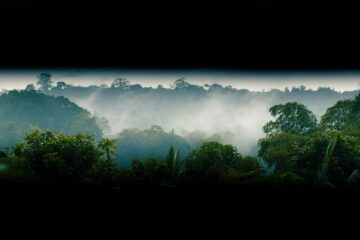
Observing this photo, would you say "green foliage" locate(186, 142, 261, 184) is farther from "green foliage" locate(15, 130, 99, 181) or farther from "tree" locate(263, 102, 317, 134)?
"tree" locate(263, 102, 317, 134)

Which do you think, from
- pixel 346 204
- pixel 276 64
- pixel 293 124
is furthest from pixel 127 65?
pixel 293 124

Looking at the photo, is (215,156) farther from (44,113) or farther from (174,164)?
(44,113)

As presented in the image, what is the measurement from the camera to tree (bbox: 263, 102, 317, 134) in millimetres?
19922

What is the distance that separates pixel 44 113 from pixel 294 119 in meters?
33.1

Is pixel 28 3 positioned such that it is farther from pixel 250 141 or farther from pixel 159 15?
pixel 250 141

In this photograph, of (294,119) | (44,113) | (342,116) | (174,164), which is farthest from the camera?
(44,113)

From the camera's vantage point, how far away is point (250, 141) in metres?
51.5

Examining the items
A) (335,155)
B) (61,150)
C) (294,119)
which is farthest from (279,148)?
(61,150)

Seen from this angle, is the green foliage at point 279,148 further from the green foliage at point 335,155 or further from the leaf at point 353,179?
the leaf at point 353,179

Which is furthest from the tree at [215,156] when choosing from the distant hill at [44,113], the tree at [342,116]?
the distant hill at [44,113]

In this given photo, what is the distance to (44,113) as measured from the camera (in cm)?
4391

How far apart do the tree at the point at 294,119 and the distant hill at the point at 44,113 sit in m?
24.0

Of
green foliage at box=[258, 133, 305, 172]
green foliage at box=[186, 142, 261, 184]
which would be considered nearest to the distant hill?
green foliage at box=[258, 133, 305, 172]

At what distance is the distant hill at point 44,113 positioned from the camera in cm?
4016
